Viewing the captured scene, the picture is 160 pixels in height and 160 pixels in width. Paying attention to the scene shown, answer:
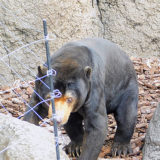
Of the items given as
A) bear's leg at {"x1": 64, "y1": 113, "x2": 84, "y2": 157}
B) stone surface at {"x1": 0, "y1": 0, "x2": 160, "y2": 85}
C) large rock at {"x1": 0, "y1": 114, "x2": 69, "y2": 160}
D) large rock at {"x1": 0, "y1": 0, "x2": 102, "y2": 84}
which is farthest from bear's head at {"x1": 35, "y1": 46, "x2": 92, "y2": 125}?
large rock at {"x1": 0, "y1": 0, "x2": 102, "y2": 84}

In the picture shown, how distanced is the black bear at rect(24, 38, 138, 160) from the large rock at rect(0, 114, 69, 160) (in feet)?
1.55

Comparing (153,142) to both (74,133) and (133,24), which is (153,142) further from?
(133,24)

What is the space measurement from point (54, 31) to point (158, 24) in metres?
2.26

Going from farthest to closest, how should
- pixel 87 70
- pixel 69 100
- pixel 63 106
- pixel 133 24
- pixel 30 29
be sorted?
pixel 133 24
pixel 30 29
pixel 87 70
pixel 69 100
pixel 63 106

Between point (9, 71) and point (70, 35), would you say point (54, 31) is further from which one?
point (9, 71)

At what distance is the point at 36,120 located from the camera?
5.28 meters

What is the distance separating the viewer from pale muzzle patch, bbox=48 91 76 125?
14.9 ft

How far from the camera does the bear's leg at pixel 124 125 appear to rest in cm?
605

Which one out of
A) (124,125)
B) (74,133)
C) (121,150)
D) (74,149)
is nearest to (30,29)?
(74,133)

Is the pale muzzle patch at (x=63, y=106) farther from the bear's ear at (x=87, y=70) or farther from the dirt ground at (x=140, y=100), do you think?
the dirt ground at (x=140, y=100)

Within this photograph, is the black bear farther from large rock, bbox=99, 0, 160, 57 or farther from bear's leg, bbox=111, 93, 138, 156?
large rock, bbox=99, 0, 160, 57

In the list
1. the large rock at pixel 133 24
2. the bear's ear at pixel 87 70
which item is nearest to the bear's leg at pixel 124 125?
the bear's ear at pixel 87 70

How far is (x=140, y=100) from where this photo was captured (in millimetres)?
7613

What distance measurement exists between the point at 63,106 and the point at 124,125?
1680 mm
